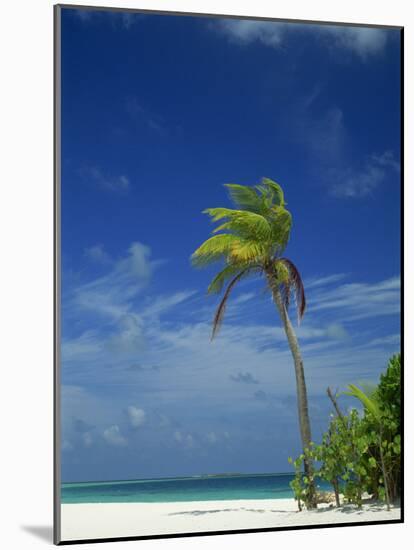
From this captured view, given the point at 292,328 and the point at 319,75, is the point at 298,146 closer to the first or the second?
the point at 319,75

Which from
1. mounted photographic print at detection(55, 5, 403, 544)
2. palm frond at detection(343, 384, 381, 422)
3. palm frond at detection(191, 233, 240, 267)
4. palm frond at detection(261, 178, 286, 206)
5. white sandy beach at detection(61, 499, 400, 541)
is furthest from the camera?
palm frond at detection(343, 384, 381, 422)

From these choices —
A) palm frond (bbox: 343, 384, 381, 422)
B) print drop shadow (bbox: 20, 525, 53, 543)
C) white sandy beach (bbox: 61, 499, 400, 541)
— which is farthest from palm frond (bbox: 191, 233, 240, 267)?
print drop shadow (bbox: 20, 525, 53, 543)

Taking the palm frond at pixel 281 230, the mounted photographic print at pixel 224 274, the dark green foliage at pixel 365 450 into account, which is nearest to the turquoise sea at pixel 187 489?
the mounted photographic print at pixel 224 274

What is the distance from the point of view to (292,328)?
805 centimetres

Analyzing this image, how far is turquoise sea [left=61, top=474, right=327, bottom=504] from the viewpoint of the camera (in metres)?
7.52

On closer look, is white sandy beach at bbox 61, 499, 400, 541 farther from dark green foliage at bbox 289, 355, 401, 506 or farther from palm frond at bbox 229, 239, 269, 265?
palm frond at bbox 229, 239, 269, 265

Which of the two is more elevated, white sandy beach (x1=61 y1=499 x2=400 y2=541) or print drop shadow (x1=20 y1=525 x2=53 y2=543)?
white sandy beach (x1=61 y1=499 x2=400 y2=541)

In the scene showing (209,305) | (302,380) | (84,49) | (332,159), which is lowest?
(302,380)

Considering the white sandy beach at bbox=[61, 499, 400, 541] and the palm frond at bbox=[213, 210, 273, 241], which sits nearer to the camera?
the white sandy beach at bbox=[61, 499, 400, 541]

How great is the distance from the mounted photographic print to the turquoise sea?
0.01 m

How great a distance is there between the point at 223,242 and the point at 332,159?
A: 3.45ft

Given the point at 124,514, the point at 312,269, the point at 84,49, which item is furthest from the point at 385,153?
the point at 124,514

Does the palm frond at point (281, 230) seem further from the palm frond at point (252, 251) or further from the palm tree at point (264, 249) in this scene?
the palm frond at point (252, 251)

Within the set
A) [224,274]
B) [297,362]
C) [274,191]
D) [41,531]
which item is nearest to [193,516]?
[41,531]
